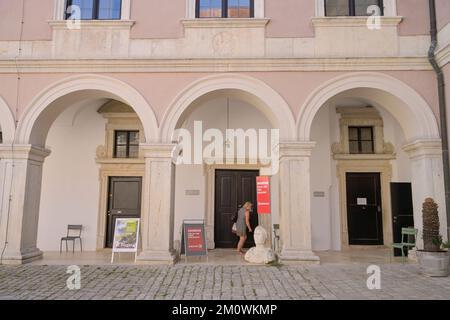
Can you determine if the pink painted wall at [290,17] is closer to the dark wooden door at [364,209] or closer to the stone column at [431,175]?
the stone column at [431,175]

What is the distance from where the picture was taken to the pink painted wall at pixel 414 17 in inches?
330

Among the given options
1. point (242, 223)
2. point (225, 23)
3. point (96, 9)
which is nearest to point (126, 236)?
point (242, 223)

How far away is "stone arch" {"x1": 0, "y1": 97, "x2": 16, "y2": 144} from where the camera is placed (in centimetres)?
823

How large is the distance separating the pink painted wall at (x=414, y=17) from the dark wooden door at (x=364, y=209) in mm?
4275

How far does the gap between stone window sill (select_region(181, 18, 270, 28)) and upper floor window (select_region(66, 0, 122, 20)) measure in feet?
5.92

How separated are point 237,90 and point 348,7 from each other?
3.43m

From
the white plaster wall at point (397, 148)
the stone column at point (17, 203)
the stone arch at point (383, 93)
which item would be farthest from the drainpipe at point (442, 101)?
the stone column at point (17, 203)

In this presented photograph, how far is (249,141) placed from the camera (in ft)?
35.3

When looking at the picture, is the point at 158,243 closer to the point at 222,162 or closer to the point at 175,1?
the point at 222,162

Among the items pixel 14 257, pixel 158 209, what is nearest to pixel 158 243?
pixel 158 209

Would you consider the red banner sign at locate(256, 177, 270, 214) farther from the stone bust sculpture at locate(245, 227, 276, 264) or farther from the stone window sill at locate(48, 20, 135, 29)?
the stone window sill at locate(48, 20, 135, 29)

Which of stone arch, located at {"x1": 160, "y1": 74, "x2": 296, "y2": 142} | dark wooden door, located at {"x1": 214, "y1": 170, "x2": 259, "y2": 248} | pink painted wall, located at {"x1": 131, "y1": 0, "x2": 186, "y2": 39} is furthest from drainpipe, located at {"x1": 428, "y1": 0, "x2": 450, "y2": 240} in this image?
pink painted wall, located at {"x1": 131, "y1": 0, "x2": 186, "y2": 39}

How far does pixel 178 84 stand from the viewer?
27.4ft

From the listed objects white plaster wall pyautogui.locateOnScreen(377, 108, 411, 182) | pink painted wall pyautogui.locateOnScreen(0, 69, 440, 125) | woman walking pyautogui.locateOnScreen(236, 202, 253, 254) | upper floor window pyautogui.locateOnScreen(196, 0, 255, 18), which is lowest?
woman walking pyautogui.locateOnScreen(236, 202, 253, 254)
